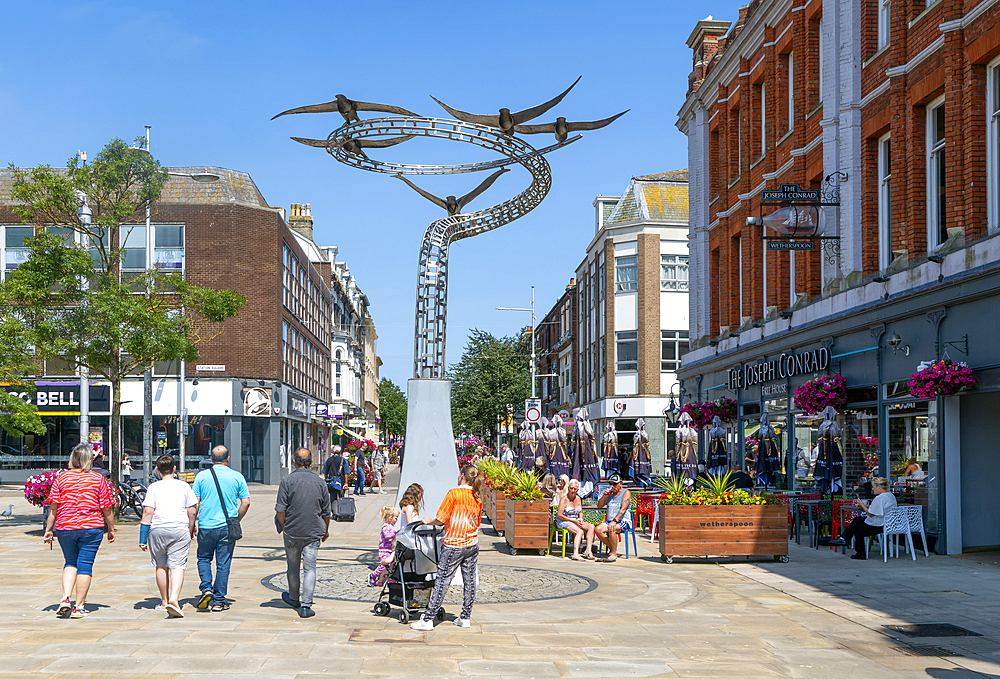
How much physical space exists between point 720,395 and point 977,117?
1447 centimetres

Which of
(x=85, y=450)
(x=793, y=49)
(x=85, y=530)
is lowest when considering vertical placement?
(x=85, y=530)

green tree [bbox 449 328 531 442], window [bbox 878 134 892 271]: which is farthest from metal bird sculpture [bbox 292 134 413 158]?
green tree [bbox 449 328 531 442]

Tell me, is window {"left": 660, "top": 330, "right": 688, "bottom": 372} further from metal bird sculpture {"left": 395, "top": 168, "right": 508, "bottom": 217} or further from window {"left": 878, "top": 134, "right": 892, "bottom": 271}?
metal bird sculpture {"left": 395, "top": 168, "right": 508, "bottom": 217}

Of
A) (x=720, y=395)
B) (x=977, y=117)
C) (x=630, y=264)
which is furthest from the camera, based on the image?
(x=630, y=264)

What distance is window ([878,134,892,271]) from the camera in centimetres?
1875

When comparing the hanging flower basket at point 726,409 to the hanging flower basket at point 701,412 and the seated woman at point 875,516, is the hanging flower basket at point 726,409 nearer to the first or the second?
the hanging flower basket at point 701,412

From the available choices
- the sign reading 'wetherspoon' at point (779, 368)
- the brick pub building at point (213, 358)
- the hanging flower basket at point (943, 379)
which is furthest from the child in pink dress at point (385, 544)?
the brick pub building at point (213, 358)

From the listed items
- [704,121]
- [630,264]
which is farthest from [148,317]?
[630,264]

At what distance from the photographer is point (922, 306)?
16.1 m

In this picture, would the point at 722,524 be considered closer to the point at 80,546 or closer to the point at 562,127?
the point at 562,127

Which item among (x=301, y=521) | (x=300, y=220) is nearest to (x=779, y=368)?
(x=301, y=521)

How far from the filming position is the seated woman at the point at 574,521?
15.9 metres

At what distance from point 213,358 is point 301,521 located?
108ft

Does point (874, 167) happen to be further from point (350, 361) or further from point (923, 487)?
point (350, 361)
